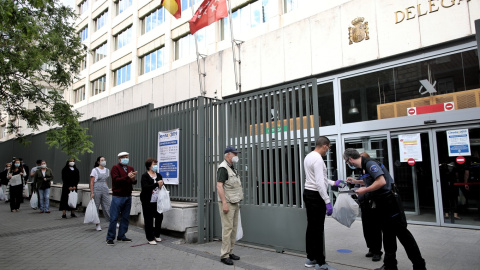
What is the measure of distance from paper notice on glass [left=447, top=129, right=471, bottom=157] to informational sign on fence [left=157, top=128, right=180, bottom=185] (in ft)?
21.3

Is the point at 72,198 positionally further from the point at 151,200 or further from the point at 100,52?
the point at 100,52

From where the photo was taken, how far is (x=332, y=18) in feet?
33.1

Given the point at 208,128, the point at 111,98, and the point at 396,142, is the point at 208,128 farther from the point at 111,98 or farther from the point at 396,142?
the point at 111,98

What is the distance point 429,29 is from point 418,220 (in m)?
4.83

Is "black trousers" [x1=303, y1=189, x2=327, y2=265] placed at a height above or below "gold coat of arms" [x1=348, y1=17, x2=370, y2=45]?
below

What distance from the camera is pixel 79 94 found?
3034cm

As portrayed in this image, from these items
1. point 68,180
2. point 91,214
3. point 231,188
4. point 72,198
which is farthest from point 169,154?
point 68,180

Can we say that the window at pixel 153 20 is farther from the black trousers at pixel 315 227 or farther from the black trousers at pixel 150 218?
the black trousers at pixel 315 227

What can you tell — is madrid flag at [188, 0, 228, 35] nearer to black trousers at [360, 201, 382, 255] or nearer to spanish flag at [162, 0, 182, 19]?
spanish flag at [162, 0, 182, 19]

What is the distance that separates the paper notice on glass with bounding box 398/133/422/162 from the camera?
27.5 ft

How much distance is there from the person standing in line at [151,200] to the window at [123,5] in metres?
21.2

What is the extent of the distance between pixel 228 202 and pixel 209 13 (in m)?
7.94

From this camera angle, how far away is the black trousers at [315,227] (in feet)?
15.1

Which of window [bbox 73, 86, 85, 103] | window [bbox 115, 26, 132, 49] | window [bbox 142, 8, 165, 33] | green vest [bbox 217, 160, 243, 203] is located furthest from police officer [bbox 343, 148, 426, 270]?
window [bbox 73, 86, 85, 103]
